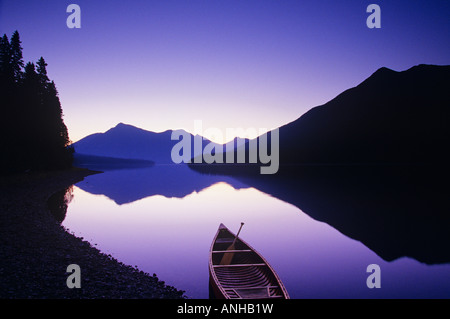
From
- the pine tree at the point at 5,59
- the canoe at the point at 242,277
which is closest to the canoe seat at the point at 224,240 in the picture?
the canoe at the point at 242,277

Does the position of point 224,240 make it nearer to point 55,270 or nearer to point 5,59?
point 55,270

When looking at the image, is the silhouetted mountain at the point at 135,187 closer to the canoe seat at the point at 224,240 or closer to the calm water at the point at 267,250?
the calm water at the point at 267,250

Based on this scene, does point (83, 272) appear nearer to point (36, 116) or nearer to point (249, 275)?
point (249, 275)

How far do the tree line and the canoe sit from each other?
42.9 metres

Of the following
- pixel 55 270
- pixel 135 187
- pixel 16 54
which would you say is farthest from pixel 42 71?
pixel 55 270

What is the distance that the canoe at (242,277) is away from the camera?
31.9ft

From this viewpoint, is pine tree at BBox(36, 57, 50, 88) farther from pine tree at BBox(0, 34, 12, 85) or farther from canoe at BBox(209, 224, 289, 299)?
canoe at BBox(209, 224, 289, 299)

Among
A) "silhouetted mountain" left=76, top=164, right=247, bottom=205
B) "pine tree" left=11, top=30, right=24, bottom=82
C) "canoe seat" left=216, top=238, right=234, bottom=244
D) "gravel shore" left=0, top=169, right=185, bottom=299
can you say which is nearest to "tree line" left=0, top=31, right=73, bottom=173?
"pine tree" left=11, top=30, right=24, bottom=82

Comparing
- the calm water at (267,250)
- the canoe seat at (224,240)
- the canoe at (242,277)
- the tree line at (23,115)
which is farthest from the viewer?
the tree line at (23,115)

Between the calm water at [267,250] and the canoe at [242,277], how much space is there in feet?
5.56

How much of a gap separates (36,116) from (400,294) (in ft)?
197

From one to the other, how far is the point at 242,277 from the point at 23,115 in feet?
169
